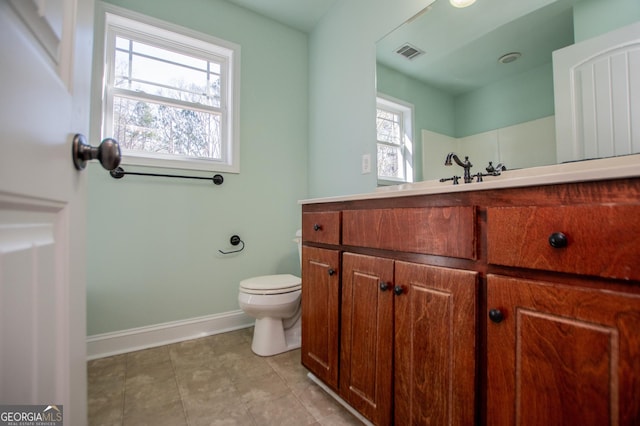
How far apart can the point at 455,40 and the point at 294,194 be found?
155cm

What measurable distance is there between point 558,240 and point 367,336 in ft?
2.23

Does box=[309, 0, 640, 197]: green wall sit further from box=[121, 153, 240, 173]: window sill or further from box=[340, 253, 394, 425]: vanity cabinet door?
box=[340, 253, 394, 425]: vanity cabinet door

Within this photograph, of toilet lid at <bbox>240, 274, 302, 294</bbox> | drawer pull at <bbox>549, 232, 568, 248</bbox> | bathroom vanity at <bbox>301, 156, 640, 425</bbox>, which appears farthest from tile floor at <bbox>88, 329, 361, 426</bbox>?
drawer pull at <bbox>549, 232, 568, 248</bbox>

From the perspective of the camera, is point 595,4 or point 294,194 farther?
point 294,194

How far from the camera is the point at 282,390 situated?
1354mm

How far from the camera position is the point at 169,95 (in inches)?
79.4

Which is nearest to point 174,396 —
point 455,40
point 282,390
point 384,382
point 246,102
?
point 282,390

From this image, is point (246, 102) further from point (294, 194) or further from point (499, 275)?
point (499, 275)

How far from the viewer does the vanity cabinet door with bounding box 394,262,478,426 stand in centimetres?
73

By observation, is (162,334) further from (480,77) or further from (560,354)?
(480,77)

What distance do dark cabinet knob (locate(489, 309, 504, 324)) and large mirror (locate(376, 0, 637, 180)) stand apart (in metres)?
0.75

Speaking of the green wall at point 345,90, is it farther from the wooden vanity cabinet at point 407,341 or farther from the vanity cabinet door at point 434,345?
the vanity cabinet door at point 434,345

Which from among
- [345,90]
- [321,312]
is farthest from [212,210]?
[345,90]

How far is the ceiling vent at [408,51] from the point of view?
5.27ft
